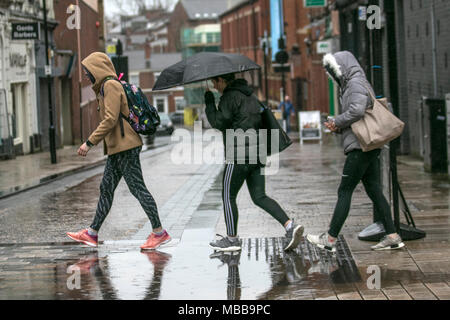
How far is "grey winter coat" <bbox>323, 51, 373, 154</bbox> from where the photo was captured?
7.91m

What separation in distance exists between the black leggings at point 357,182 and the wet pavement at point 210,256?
0.92 feet

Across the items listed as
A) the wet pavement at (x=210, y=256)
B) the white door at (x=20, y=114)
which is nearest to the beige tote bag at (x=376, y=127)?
the wet pavement at (x=210, y=256)

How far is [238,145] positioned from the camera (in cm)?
838

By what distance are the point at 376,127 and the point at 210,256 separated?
1869 millimetres

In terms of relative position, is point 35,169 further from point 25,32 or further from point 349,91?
point 349,91

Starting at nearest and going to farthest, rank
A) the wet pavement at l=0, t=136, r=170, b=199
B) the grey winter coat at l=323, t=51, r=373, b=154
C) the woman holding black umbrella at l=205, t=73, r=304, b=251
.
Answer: the grey winter coat at l=323, t=51, r=373, b=154, the woman holding black umbrella at l=205, t=73, r=304, b=251, the wet pavement at l=0, t=136, r=170, b=199

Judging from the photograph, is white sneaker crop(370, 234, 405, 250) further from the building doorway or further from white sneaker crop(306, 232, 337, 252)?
the building doorway

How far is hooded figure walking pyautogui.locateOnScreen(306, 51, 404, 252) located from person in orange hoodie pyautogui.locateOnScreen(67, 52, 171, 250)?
1688mm

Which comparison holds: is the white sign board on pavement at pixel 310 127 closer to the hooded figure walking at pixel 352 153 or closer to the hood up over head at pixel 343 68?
the hooded figure walking at pixel 352 153

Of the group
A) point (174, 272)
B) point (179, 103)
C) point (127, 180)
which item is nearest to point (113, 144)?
point (127, 180)

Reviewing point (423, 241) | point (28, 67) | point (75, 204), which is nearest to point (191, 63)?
point (423, 241)

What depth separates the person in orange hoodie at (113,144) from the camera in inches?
344

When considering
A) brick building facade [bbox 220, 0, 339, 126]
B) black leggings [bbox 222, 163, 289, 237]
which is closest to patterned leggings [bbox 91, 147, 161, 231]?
black leggings [bbox 222, 163, 289, 237]
